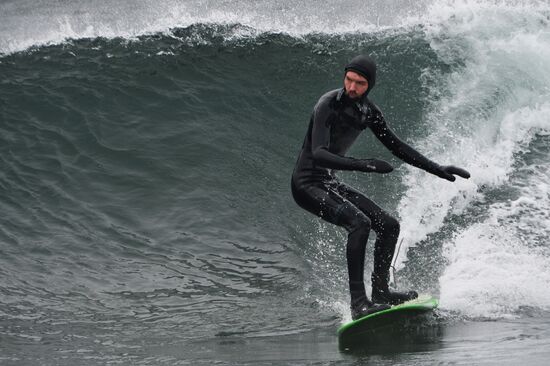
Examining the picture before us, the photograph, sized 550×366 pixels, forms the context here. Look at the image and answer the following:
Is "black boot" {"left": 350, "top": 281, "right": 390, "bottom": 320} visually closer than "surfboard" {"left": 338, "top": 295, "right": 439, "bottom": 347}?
No

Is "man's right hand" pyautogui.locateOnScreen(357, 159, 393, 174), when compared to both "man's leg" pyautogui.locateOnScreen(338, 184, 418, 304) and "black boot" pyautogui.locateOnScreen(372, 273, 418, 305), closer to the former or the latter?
"man's leg" pyautogui.locateOnScreen(338, 184, 418, 304)

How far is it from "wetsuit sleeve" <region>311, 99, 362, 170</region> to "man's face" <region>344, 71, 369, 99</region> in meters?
0.19

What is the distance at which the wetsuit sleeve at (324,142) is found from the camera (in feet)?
19.6

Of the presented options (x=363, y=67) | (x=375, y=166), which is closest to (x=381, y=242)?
(x=375, y=166)

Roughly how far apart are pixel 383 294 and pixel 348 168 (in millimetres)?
1174

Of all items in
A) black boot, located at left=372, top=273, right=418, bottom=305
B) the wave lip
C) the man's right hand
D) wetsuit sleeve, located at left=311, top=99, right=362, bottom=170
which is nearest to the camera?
the man's right hand

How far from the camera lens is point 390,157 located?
34.8 feet

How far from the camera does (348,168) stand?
594cm

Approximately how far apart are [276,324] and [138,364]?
1531 millimetres

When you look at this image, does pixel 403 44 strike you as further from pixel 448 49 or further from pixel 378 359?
pixel 378 359

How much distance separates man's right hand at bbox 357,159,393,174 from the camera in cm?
584

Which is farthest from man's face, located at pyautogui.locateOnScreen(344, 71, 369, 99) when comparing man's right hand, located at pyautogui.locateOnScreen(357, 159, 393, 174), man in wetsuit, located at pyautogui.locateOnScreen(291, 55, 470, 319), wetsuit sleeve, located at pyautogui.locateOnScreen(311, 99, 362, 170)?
man's right hand, located at pyautogui.locateOnScreen(357, 159, 393, 174)

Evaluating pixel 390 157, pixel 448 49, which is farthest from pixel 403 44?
pixel 390 157

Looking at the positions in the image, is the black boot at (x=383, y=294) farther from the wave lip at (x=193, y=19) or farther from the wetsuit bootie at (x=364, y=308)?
the wave lip at (x=193, y=19)
